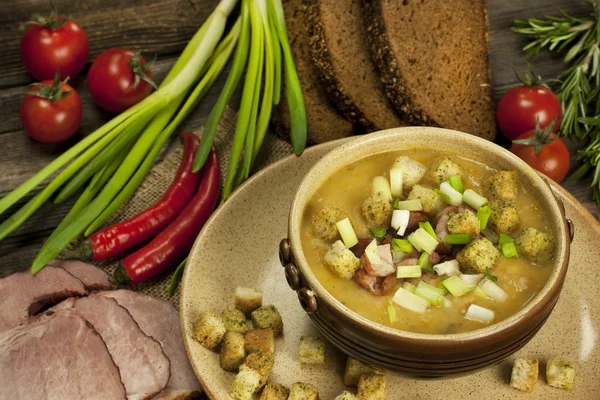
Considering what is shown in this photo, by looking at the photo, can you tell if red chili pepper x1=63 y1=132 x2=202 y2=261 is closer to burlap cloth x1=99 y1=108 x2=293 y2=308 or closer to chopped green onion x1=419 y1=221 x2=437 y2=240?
burlap cloth x1=99 y1=108 x2=293 y2=308

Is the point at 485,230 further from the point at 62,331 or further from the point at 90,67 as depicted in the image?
the point at 90,67

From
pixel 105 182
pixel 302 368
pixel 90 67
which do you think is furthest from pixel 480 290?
pixel 90 67

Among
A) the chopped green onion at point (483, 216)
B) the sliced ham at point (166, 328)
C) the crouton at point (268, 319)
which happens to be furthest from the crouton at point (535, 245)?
the sliced ham at point (166, 328)

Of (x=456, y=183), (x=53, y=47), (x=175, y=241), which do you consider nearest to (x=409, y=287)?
(x=456, y=183)

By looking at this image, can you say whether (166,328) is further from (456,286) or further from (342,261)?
(456,286)

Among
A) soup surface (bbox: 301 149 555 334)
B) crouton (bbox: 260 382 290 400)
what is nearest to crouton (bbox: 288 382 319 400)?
crouton (bbox: 260 382 290 400)

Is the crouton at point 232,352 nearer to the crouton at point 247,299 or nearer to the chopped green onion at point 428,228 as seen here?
the crouton at point 247,299
